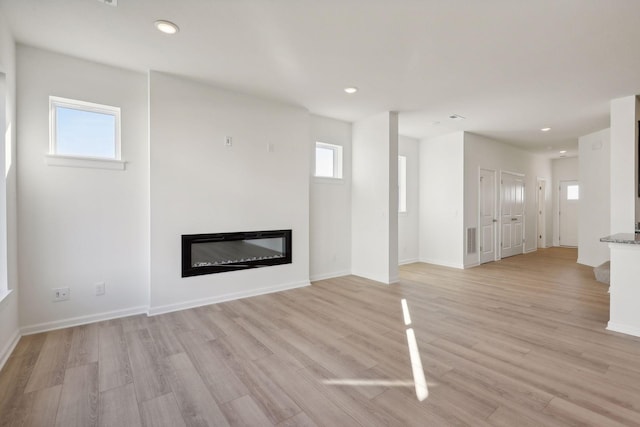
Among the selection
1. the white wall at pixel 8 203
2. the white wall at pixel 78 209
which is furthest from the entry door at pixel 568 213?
the white wall at pixel 8 203

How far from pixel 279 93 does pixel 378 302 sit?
10.0 feet

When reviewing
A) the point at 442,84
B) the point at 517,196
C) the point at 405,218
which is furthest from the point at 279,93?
the point at 517,196

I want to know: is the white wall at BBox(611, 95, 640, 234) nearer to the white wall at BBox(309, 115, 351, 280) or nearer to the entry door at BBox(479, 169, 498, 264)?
the entry door at BBox(479, 169, 498, 264)

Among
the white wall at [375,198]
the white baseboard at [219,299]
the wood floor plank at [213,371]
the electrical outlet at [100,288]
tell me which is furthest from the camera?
the white wall at [375,198]

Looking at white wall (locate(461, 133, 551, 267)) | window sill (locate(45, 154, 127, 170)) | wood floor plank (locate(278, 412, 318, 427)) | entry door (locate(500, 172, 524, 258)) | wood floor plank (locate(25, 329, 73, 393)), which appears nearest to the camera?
wood floor plank (locate(278, 412, 318, 427))

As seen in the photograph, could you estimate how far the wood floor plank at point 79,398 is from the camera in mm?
1728

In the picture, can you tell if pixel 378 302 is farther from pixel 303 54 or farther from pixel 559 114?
pixel 559 114

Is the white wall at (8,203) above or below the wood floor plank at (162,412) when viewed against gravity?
above

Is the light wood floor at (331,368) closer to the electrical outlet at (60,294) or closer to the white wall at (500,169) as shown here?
the electrical outlet at (60,294)

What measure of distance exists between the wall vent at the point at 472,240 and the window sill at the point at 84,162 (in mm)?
6076

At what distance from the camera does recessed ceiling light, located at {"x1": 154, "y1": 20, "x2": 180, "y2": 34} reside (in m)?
2.46

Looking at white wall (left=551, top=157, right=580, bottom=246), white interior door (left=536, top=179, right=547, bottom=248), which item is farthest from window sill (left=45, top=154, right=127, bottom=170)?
white wall (left=551, top=157, right=580, bottom=246)

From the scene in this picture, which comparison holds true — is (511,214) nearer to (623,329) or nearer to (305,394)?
(623,329)

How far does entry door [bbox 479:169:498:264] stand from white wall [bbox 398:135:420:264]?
4.38 feet
